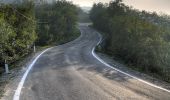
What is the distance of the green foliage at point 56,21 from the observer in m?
52.3

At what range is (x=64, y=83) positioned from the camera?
40.1 ft

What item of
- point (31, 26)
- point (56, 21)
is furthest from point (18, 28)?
point (56, 21)

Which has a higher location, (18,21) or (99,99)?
(18,21)

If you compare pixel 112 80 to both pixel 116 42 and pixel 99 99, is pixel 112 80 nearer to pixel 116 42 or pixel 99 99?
pixel 99 99

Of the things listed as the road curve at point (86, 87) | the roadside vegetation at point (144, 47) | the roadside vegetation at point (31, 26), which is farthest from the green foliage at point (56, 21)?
the road curve at point (86, 87)

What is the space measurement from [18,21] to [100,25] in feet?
167

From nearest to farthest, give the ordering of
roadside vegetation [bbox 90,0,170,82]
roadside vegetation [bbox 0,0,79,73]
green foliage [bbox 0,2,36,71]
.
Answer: roadside vegetation [bbox 90,0,170,82]
roadside vegetation [bbox 0,0,79,73]
green foliage [bbox 0,2,36,71]

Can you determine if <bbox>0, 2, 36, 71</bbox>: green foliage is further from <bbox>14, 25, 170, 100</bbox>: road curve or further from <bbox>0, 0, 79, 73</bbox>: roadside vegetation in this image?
<bbox>14, 25, 170, 100</bbox>: road curve

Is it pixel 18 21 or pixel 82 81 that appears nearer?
pixel 82 81

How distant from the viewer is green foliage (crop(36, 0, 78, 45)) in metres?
52.3

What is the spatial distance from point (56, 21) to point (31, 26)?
2784cm

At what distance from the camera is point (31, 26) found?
30516mm

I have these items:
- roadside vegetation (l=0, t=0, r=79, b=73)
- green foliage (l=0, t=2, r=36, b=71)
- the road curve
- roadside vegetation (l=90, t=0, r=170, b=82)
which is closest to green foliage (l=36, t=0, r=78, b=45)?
roadside vegetation (l=0, t=0, r=79, b=73)

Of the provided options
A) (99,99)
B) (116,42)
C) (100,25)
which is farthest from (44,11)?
(99,99)
